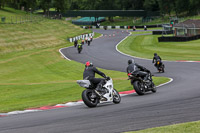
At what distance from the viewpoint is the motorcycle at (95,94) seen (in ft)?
45.0

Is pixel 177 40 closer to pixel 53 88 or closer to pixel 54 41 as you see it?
pixel 54 41

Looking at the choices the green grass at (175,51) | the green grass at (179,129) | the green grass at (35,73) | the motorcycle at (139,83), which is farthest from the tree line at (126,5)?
the green grass at (179,129)

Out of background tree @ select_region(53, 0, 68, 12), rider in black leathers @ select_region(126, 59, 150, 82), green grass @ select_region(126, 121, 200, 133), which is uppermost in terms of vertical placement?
background tree @ select_region(53, 0, 68, 12)

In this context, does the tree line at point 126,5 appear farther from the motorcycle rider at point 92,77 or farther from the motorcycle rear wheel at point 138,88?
the motorcycle rider at point 92,77

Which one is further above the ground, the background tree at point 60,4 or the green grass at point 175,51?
the background tree at point 60,4

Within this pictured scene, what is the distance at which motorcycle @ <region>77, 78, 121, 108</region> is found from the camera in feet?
45.0

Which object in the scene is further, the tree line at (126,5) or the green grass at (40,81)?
the tree line at (126,5)

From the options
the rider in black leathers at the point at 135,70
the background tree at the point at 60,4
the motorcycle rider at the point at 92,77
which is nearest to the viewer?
the motorcycle rider at the point at 92,77

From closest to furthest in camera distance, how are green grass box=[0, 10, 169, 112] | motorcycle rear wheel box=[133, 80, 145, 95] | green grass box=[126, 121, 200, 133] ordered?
green grass box=[126, 121, 200, 133] → motorcycle rear wheel box=[133, 80, 145, 95] → green grass box=[0, 10, 169, 112]

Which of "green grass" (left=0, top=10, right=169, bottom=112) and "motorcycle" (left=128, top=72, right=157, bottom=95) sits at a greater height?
"motorcycle" (left=128, top=72, right=157, bottom=95)

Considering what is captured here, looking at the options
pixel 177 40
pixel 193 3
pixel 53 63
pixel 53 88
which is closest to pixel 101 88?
pixel 53 88

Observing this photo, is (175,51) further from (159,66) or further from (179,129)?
(179,129)

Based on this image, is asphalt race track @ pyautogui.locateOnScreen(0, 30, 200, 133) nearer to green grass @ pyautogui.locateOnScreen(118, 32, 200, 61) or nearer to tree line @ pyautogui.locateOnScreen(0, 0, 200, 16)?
green grass @ pyautogui.locateOnScreen(118, 32, 200, 61)

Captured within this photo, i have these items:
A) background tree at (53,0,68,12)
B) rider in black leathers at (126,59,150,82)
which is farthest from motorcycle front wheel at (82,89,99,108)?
background tree at (53,0,68,12)
